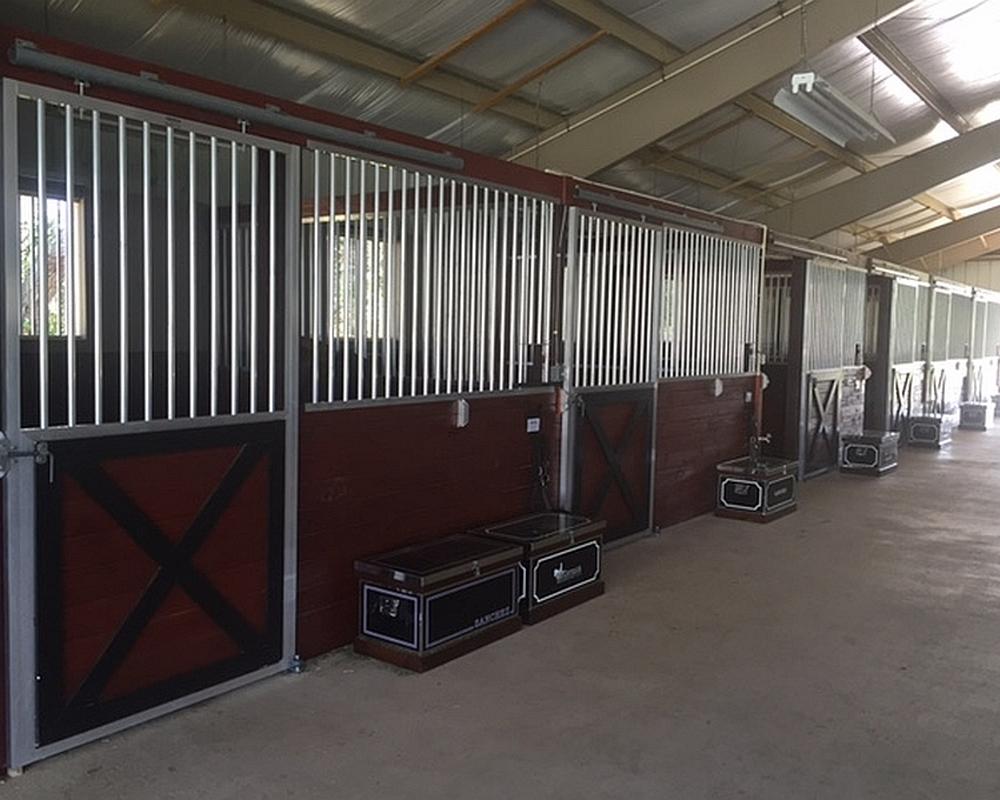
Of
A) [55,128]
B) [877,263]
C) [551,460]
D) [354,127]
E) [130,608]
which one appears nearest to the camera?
[130,608]

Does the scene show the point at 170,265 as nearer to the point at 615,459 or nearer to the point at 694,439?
the point at 615,459

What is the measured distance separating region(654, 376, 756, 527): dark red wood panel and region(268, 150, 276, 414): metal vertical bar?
327 cm

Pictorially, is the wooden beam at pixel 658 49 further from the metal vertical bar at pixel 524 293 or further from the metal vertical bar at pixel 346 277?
the metal vertical bar at pixel 346 277

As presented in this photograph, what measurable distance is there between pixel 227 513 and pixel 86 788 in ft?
3.12

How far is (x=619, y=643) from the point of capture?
3.84m

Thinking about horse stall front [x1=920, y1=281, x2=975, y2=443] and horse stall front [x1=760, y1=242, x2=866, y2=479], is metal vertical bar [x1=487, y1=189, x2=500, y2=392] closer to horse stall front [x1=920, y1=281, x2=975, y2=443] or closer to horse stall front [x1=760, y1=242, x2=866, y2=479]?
horse stall front [x1=760, y1=242, x2=866, y2=479]

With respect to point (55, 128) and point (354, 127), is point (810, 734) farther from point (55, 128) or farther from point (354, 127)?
point (55, 128)

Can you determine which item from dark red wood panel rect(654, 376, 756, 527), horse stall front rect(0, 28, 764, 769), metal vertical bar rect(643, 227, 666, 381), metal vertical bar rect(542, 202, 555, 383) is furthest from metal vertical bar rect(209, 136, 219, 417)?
dark red wood panel rect(654, 376, 756, 527)

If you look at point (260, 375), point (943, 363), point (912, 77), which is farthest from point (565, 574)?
point (943, 363)

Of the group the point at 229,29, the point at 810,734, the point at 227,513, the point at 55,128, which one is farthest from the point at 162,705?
the point at 229,29

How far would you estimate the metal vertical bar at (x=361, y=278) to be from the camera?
3574 mm

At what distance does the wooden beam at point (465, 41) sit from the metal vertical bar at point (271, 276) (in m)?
2.41

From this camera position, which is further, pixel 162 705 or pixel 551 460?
pixel 551 460

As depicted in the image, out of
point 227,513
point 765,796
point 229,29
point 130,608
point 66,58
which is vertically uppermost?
point 229,29
